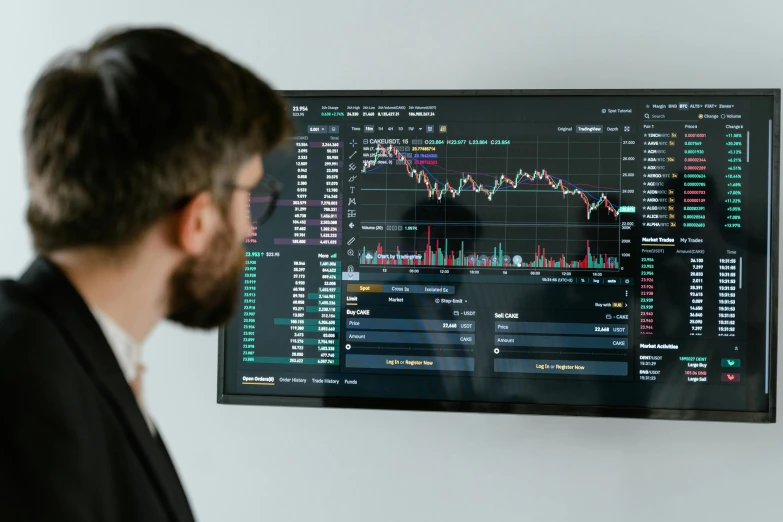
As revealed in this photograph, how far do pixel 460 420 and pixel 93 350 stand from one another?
1719 millimetres

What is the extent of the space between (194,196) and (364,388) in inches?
54.5

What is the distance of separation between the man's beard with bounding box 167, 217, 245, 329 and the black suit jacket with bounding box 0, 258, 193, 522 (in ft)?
0.62

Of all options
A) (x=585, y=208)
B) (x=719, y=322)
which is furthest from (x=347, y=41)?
(x=719, y=322)

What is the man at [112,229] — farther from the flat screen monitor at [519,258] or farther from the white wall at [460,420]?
the white wall at [460,420]

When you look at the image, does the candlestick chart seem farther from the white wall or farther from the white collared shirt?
the white collared shirt

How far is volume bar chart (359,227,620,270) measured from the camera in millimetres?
2311

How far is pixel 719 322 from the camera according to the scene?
7.41 feet

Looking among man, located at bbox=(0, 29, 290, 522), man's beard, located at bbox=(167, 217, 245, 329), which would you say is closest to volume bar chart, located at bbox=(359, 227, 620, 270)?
man's beard, located at bbox=(167, 217, 245, 329)

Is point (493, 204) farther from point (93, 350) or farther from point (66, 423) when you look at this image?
point (66, 423)

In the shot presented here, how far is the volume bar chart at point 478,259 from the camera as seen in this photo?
91.0 inches

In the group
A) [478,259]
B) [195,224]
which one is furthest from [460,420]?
[195,224]

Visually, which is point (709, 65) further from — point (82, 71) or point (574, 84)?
point (82, 71)

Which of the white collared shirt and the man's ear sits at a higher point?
the man's ear

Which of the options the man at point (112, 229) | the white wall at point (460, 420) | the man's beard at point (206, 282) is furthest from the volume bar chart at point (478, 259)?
the man at point (112, 229)
